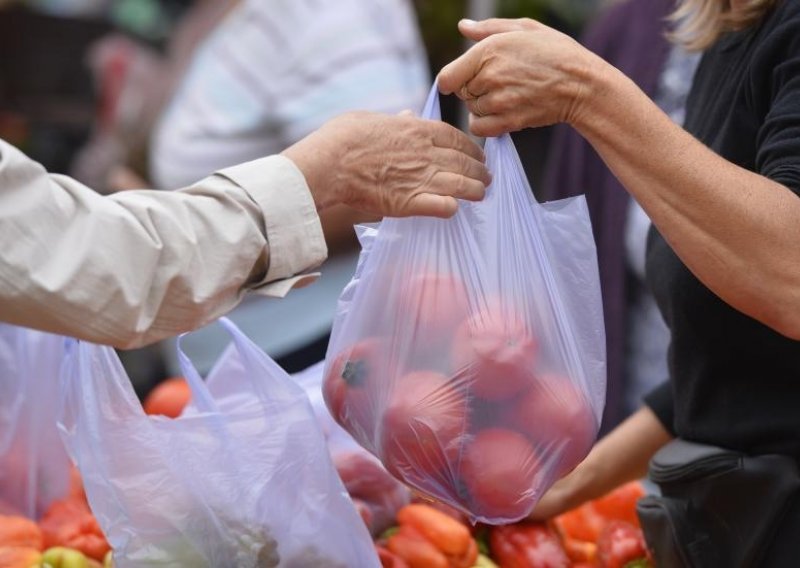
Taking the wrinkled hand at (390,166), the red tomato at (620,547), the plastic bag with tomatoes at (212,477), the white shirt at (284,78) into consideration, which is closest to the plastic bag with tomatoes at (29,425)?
the plastic bag with tomatoes at (212,477)

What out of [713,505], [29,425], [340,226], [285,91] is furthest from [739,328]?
[285,91]

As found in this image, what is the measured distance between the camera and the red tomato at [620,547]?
1.96m

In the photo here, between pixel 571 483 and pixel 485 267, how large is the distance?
64 centimetres

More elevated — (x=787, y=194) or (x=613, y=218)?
(x=787, y=194)

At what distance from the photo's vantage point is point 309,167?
1.58 m

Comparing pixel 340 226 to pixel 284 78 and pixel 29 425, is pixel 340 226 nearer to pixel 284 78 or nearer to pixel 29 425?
pixel 284 78

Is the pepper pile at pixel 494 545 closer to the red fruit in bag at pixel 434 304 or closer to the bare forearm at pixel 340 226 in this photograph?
the red fruit in bag at pixel 434 304

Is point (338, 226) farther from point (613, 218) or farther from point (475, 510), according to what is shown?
point (475, 510)

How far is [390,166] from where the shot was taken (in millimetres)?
1642

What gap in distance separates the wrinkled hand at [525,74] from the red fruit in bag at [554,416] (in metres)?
0.35

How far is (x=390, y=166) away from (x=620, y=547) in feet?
2.47

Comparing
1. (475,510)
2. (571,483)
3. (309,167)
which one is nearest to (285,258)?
(309,167)

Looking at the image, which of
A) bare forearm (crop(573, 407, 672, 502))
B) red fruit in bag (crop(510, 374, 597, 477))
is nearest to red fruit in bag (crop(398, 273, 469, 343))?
red fruit in bag (crop(510, 374, 597, 477))

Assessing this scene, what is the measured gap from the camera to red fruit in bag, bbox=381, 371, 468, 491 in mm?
1574
